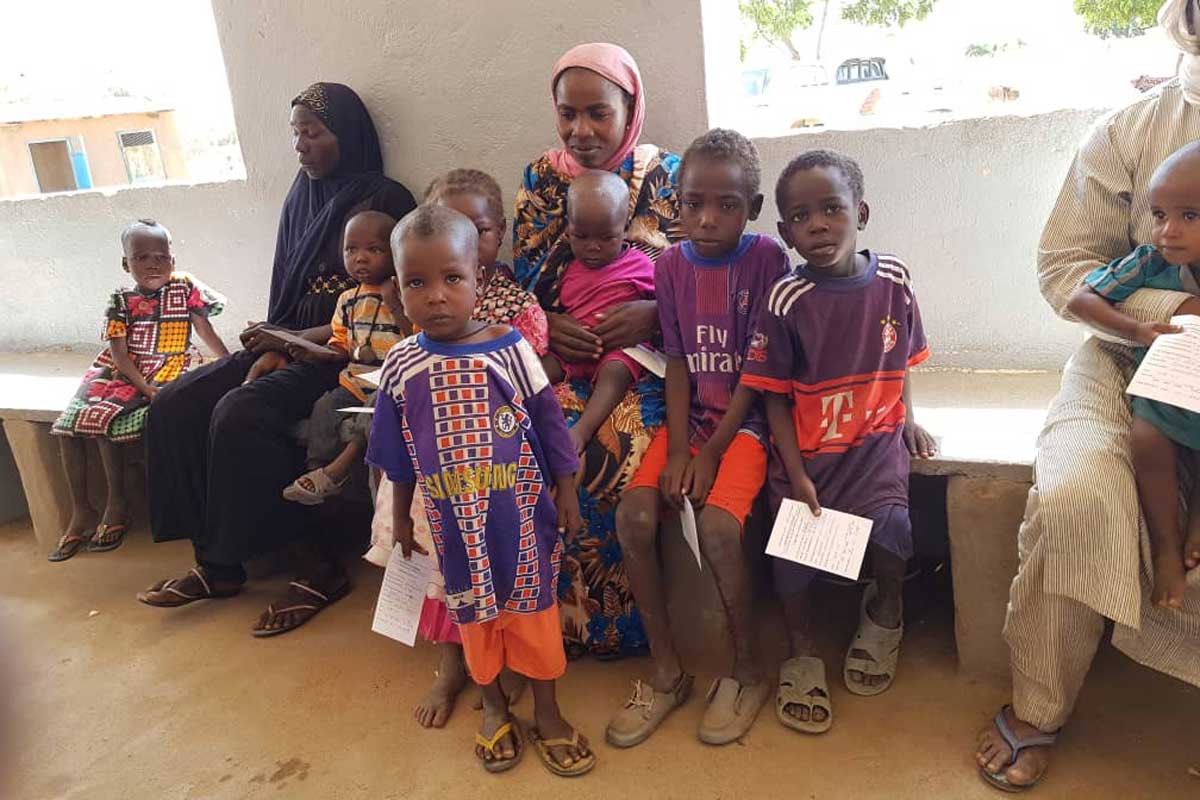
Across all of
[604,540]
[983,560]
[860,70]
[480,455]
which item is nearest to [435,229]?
[480,455]

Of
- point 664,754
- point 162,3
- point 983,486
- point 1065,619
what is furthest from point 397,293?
point 162,3

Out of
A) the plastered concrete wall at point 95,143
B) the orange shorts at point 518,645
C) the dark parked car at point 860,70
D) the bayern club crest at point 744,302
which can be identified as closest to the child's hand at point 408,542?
the orange shorts at point 518,645

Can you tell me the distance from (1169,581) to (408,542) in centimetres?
159

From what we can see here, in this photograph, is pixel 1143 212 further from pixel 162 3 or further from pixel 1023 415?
pixel 162 3

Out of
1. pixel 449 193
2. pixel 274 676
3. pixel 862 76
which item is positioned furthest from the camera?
pixel 862 76

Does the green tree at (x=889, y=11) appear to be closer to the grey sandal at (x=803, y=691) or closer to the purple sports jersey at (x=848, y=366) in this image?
the purple sports jersey at (x=848, y=366)

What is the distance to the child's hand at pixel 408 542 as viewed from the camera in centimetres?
211

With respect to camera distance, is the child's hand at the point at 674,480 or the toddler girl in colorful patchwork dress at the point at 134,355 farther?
the toddler girl in colorful patchwork dress at the point at 134,355

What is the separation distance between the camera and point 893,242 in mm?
2830

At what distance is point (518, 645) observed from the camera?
202cm

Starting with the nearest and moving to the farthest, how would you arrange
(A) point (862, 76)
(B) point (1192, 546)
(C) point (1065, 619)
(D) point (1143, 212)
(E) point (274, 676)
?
(B) point (1192, 546) → (C) point (1065, 619) → (D) point (1143, 212) → (E) point (274, 676) → (A) point (862, 76)

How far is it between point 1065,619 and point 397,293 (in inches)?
75.4

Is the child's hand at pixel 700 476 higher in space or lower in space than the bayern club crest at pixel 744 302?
lower

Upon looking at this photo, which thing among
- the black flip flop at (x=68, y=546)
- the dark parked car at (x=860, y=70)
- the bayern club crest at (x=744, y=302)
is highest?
the dark parked car at (x=860, y=70)
